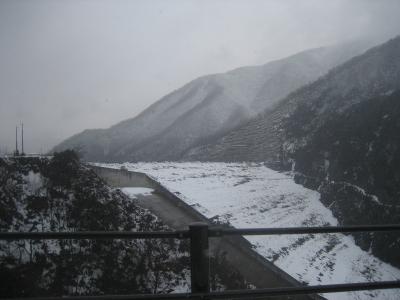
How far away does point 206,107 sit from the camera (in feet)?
308

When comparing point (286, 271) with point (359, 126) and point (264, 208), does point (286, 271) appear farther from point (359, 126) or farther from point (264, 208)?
point (359, 126)

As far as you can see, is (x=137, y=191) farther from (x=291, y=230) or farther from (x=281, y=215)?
(x=291, y=230)

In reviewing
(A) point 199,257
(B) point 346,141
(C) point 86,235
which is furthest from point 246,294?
(B) point 346,141

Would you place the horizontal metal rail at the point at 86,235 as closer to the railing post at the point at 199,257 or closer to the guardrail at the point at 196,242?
the guardrail at the point at 196,242

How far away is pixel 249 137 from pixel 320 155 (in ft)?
73.3

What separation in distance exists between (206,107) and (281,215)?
2619 inches

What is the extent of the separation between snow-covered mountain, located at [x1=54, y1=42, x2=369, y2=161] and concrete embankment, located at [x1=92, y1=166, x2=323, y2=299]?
38.4m

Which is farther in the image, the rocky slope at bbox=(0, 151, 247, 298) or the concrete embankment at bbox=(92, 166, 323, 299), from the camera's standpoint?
the concrete embankment at bbox=(92, 166, 323, 299)

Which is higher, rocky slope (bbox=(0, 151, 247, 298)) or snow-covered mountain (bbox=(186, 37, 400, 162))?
snow-covered mountain (bbox=(186, 37, 400, 162))

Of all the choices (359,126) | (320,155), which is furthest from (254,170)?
(359,126)

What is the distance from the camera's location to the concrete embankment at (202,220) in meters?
20.5

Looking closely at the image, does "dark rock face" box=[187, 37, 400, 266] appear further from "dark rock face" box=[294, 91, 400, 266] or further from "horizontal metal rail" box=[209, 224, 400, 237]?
"horizontal metal rail" box=[209, 224, 400, 237]

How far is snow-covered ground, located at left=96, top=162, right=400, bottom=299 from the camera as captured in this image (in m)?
20.9

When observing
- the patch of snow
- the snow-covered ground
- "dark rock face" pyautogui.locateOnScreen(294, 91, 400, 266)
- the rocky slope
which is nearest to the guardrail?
the rocky slope
